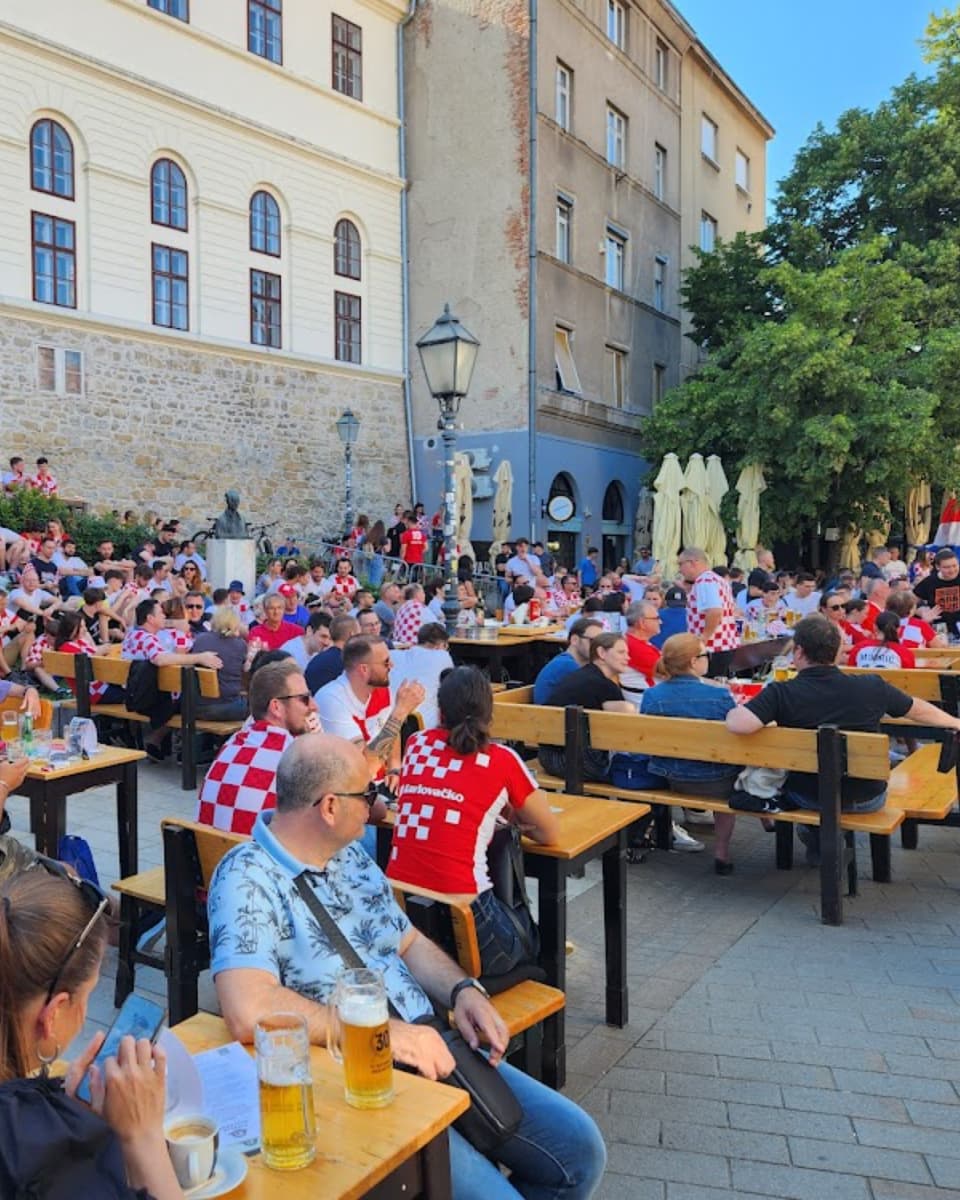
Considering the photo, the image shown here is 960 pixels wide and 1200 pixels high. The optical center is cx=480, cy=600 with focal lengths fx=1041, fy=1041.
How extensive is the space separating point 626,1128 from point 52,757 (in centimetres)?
341

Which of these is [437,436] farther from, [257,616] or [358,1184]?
[358,1184]

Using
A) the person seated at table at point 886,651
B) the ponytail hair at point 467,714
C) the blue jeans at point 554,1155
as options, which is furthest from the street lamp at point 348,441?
the blue jeans at point 554,1155

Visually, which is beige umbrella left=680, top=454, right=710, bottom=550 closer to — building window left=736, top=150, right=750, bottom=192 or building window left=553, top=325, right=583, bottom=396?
building window left=553, top=325, right=583, bottom=396

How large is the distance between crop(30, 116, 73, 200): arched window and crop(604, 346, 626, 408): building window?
45.2ft

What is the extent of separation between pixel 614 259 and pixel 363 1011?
28.2 m

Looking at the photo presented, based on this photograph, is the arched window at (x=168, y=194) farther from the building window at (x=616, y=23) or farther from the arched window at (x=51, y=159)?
the building window at (x=616, y=23)

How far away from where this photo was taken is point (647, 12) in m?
28.8

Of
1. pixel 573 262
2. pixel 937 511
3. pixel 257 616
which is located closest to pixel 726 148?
pixel 573 262

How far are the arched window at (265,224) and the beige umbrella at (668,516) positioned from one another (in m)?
10.5

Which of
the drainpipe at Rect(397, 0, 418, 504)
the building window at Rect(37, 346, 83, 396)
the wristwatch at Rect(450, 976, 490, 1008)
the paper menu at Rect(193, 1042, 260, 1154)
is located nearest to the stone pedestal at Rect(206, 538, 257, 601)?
the building window at Rect(37, 346, 83, 396)

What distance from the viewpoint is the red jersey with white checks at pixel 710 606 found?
31.1ft

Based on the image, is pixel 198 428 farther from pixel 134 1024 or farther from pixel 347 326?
pixel 134 1024

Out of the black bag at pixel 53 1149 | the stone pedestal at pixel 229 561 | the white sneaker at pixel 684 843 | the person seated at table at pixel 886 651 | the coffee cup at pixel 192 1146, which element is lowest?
the white sneaker at pixel 684 843

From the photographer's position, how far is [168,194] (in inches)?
838
